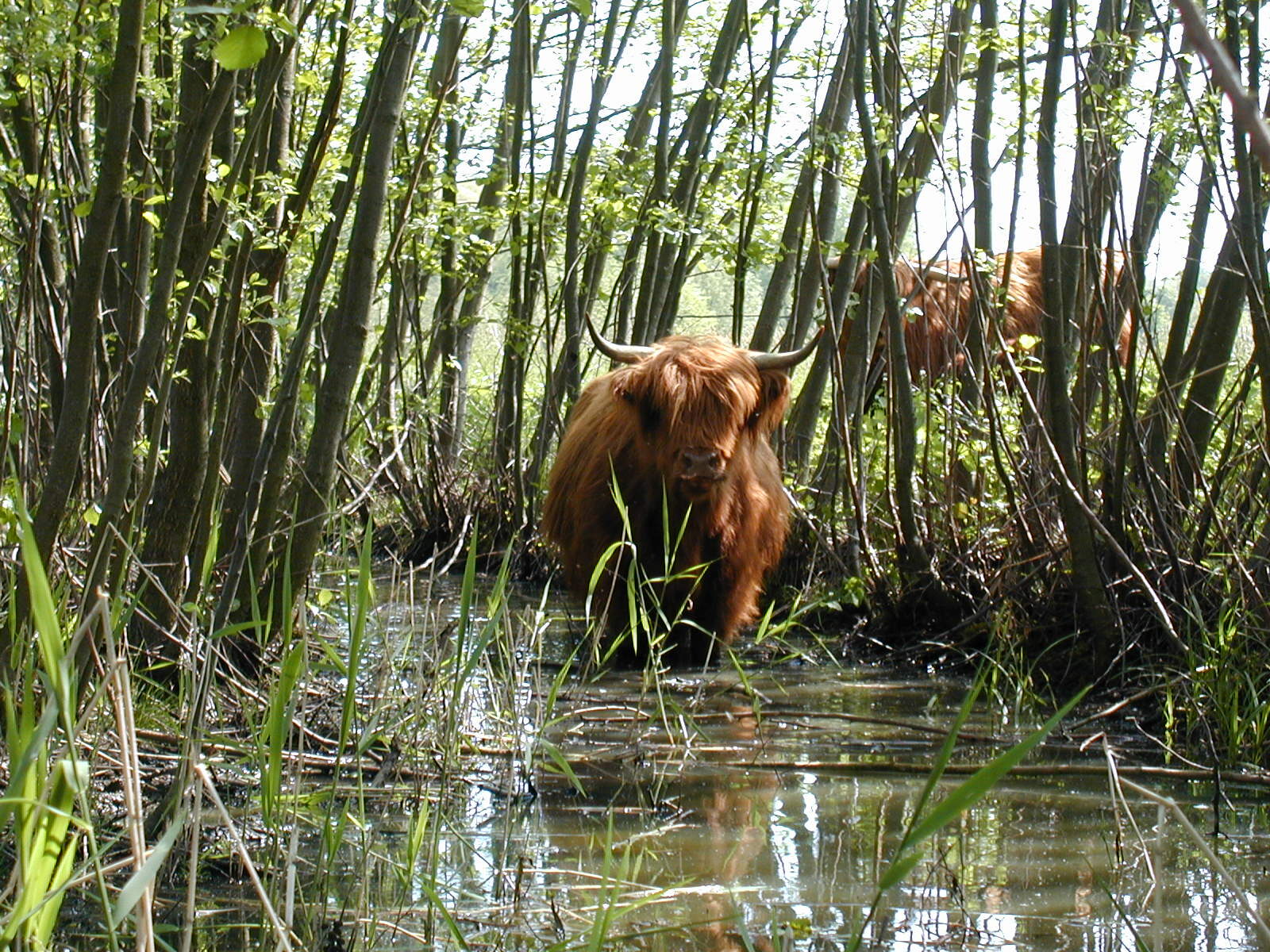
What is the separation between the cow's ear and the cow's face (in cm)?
7

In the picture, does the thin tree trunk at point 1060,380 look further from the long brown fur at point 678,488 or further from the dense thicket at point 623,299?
the long brown fur at point 678,488

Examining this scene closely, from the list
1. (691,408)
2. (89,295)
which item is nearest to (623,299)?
(691,408)

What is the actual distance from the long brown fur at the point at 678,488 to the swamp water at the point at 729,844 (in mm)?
1324

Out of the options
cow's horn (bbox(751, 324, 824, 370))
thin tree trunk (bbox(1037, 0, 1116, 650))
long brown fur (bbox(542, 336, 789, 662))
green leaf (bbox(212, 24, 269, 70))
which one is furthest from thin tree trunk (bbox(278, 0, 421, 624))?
cow's horn (bbox(751, 324, 824, 370))

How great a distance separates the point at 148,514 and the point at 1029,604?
3135 mm

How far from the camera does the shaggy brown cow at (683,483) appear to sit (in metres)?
5.52

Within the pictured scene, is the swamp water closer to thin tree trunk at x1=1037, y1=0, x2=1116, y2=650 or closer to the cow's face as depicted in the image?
thin tree trunk at x1=1037, y1=0, x2=1116, y2=650

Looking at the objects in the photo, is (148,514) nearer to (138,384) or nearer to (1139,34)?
(138,384)

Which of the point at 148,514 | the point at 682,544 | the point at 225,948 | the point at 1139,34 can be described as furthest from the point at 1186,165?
the point at 225,948

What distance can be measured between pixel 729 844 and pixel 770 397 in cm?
309

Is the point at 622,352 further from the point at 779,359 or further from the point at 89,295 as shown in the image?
the point at 89,295

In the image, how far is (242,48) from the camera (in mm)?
1907

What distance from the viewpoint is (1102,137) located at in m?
4.40

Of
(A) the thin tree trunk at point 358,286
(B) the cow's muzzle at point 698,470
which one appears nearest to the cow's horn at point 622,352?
(B) the cow's muzzle at point 698,470
